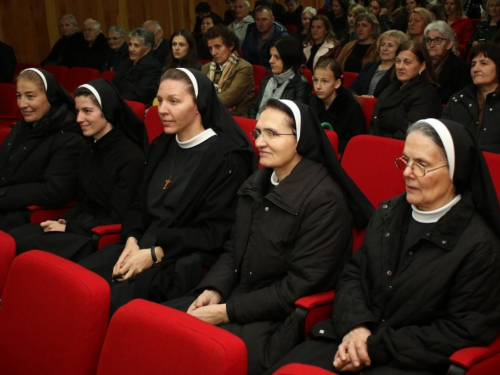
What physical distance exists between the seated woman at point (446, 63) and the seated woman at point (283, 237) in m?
2.82

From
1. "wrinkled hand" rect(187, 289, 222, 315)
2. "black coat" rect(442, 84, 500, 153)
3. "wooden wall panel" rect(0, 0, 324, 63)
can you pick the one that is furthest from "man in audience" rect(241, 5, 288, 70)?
"wrinkled hand" rect(187, 289, 222, 315)

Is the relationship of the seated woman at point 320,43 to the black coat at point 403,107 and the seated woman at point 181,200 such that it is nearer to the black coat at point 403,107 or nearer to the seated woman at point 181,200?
the black coat at point 403,107

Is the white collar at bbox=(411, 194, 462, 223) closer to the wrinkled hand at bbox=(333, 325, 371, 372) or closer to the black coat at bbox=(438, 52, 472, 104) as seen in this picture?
the wrinkled hand at bbox=(333, 325, 371, 372)

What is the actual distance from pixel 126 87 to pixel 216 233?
365 centimetres

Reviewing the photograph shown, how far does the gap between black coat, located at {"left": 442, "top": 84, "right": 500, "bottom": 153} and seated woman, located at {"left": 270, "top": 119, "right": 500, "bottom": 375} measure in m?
1.69

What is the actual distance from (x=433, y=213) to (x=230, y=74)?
364 cm

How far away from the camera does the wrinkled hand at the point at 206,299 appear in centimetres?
251

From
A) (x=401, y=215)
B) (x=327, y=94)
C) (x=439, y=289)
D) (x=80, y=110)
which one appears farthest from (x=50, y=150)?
(x=439, y=289)

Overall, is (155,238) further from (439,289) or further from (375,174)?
(439,289)

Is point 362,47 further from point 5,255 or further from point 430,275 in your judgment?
point 5,255

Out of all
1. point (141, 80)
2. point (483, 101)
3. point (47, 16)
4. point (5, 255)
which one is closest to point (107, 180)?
point (5, 255)

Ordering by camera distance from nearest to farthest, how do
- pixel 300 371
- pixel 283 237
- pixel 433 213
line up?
pixel 300 371
pixel 433 213
pixel 283 237

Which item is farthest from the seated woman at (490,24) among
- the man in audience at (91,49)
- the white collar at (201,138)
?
the man in audience at (91,49)

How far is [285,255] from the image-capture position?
7.99ft
